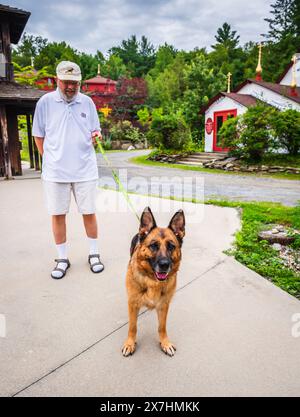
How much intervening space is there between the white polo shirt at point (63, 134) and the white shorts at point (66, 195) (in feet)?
0.24

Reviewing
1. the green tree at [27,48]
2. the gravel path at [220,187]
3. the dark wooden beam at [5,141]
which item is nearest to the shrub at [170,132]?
the gravel path at [220,187]

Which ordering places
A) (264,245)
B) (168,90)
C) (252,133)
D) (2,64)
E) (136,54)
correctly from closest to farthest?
(264,245) → (2,64) → (252,133) → (168,90) → (136,54)

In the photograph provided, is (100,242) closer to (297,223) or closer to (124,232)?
(124,232)

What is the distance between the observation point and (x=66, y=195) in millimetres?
3104

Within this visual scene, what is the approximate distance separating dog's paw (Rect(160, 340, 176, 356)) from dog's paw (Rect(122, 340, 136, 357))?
8.3 inches

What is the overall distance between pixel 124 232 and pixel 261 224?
2354mm

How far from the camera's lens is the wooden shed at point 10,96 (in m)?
10.2

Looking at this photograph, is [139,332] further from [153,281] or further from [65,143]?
[65,143]

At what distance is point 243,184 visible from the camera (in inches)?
396

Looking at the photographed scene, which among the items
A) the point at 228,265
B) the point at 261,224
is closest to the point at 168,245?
the point at 228,265

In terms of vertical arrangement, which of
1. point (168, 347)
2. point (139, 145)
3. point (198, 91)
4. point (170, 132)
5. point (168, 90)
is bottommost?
point (168, 347)

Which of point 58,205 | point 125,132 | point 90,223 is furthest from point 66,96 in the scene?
point 125,132

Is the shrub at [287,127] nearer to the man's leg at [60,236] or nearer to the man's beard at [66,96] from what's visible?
the man's beard at [66,96]

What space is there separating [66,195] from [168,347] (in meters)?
1.83
